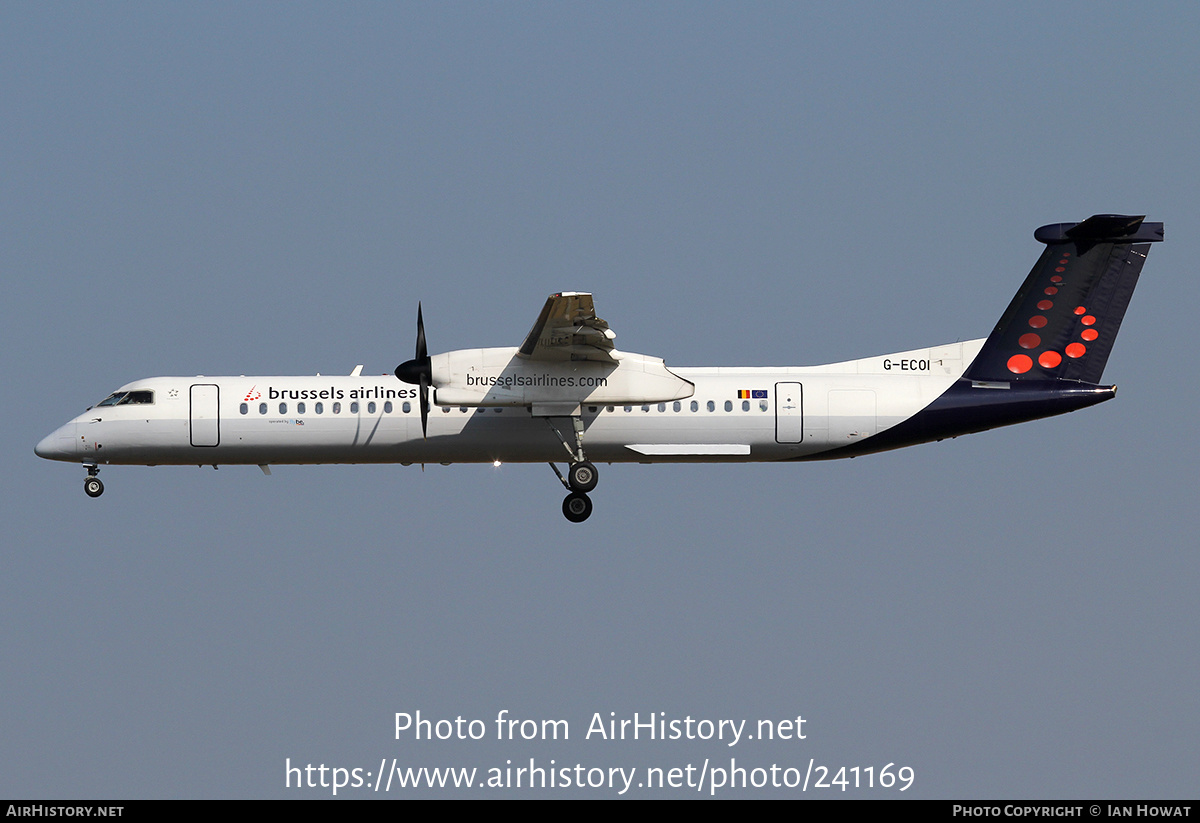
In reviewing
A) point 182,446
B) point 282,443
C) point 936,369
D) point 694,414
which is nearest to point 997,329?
point 936,369

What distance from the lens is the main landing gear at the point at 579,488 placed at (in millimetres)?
27516

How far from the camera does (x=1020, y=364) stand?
28.2m

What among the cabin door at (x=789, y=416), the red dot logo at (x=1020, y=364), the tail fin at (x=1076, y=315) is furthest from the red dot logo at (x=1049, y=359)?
the cabin door at (x=789, y=416)

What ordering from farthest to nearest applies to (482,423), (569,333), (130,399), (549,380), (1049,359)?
1. (130,399)
2. (1049,359)
3. (482,423)
4. (549,380)
5. (569,333)

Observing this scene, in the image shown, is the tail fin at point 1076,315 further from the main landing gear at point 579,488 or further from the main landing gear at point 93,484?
the main landing gear at point 93,484

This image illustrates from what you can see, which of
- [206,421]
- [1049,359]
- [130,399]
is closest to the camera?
[206,421]

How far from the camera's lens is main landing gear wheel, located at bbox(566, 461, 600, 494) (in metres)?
27.5

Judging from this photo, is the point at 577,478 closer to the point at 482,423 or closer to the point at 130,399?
the point at 482,423

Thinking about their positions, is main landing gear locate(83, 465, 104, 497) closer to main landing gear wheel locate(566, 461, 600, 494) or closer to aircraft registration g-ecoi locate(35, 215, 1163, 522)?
aircraft registration g-ecoi locate(35, 215, 1163, 522)

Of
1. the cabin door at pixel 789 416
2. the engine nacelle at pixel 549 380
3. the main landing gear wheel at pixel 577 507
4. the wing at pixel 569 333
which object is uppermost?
the wing at pixel 569 333

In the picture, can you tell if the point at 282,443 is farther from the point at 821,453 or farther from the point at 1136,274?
the point at 1136,274

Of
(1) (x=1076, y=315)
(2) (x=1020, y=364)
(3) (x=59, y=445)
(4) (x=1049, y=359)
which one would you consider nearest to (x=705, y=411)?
(2) (x=1020, y=364)

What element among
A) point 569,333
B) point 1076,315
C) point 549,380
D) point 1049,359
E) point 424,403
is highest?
point 1076,315

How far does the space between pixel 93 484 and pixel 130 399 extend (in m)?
1.81
